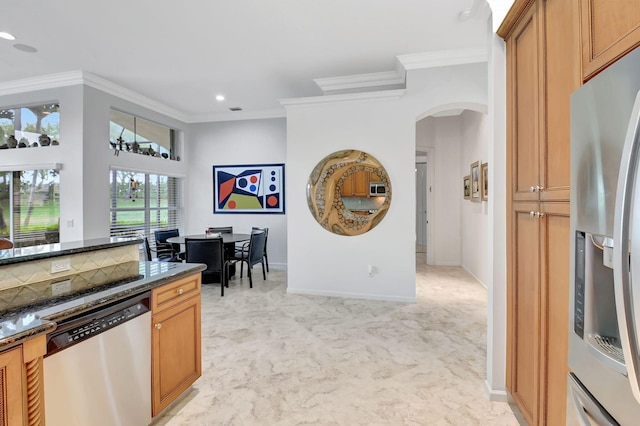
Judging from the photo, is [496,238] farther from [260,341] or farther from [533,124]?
[260,341]

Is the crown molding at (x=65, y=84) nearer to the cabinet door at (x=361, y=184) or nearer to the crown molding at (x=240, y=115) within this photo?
the crown molding at (x=240, y=115)

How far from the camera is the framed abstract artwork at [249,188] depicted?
632cm

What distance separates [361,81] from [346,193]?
1.64 metres

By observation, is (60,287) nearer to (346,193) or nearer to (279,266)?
(346,193)

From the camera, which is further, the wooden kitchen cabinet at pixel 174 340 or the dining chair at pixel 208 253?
the dining chair at pixel 208 253

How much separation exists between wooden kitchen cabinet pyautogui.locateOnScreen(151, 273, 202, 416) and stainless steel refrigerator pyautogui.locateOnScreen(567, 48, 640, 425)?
6.40 ft

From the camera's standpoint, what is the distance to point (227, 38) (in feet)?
11.6

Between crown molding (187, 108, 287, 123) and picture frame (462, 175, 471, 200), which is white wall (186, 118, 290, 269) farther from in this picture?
picture frame (462, 175, 471, 200)

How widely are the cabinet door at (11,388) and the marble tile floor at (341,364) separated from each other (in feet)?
3.22

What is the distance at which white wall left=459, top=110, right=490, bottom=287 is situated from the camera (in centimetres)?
487

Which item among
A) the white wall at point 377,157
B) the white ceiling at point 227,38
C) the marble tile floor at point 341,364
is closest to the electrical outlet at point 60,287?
the marble tile floor at point 341,364

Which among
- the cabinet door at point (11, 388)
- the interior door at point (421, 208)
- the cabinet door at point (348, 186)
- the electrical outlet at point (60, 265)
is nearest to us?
the cabinet door at point (11, 388)

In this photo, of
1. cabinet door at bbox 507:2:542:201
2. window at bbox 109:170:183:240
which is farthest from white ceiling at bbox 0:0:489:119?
window at bbox 109:170:183:240

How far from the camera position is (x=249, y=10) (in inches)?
119
